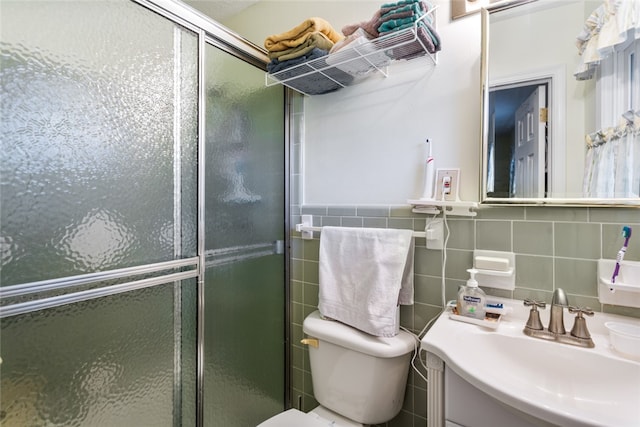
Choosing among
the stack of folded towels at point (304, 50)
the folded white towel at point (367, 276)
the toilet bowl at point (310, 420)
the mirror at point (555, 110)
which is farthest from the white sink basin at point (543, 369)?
the stack of folded towels at point (304, 50)

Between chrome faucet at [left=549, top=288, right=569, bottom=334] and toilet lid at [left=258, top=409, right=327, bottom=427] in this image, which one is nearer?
chrome faucet at [left=549, top=288, right=569, bottom=334]

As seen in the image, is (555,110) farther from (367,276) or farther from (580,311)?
(367,276)

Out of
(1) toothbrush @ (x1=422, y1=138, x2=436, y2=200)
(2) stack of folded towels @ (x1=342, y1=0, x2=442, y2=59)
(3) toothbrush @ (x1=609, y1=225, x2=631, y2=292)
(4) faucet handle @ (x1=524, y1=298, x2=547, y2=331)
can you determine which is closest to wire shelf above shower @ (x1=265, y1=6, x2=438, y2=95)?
(2) stack of folded towels @ (x1=342, y1=0, x2=442, y2=59)

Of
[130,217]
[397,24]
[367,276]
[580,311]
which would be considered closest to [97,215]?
[130,217]

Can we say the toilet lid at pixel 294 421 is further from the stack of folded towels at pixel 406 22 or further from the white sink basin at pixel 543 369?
the stack of folded towels at pixel 406 22

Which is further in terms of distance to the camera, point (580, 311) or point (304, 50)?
point (304, 50)

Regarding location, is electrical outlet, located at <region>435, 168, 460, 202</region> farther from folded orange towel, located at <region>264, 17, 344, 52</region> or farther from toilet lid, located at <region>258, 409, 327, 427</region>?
toilet lid, located at <region>258, 409, 327, 427</region>

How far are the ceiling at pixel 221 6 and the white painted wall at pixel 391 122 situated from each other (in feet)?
0.64

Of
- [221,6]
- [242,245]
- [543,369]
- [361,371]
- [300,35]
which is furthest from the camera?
[221,6]

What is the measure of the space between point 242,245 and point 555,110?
1.29 m

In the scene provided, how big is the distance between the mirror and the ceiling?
1363 millimetres

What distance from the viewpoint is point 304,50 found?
3.93 ft

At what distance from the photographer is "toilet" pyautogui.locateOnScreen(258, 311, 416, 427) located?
110cm

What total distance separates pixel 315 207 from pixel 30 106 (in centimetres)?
108
